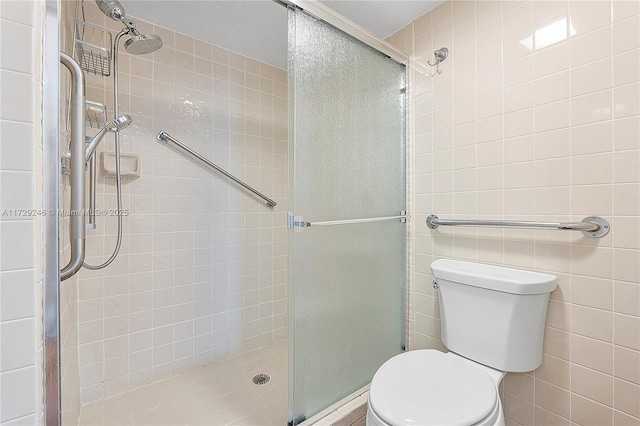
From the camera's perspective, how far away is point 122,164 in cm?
157

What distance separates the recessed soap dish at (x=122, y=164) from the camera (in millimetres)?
1511

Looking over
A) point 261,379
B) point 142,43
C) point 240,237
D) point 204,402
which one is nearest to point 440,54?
point 142,43

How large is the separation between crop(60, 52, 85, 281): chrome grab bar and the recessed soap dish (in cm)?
94

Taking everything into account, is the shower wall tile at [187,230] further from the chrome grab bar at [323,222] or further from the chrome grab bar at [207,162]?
→ the chrome grab bar at [323,222]

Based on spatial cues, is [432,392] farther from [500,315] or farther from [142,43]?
[142,43]

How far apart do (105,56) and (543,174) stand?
6.69 ft

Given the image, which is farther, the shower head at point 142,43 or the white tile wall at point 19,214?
the shower head at point 142,43

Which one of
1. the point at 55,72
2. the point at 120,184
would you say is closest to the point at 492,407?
the point at 55,72

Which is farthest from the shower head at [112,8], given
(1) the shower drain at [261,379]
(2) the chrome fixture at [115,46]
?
(1) the shower drain at [261,379]

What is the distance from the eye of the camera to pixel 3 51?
0.55 meters

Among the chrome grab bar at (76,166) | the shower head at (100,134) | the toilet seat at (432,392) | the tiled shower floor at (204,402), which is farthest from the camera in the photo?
the tiled shower floor at (204,402)

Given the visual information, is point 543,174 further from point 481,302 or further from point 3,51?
point 3,51

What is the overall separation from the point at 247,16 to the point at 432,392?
196cm

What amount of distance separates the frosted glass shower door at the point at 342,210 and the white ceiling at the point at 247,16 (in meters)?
0.25
